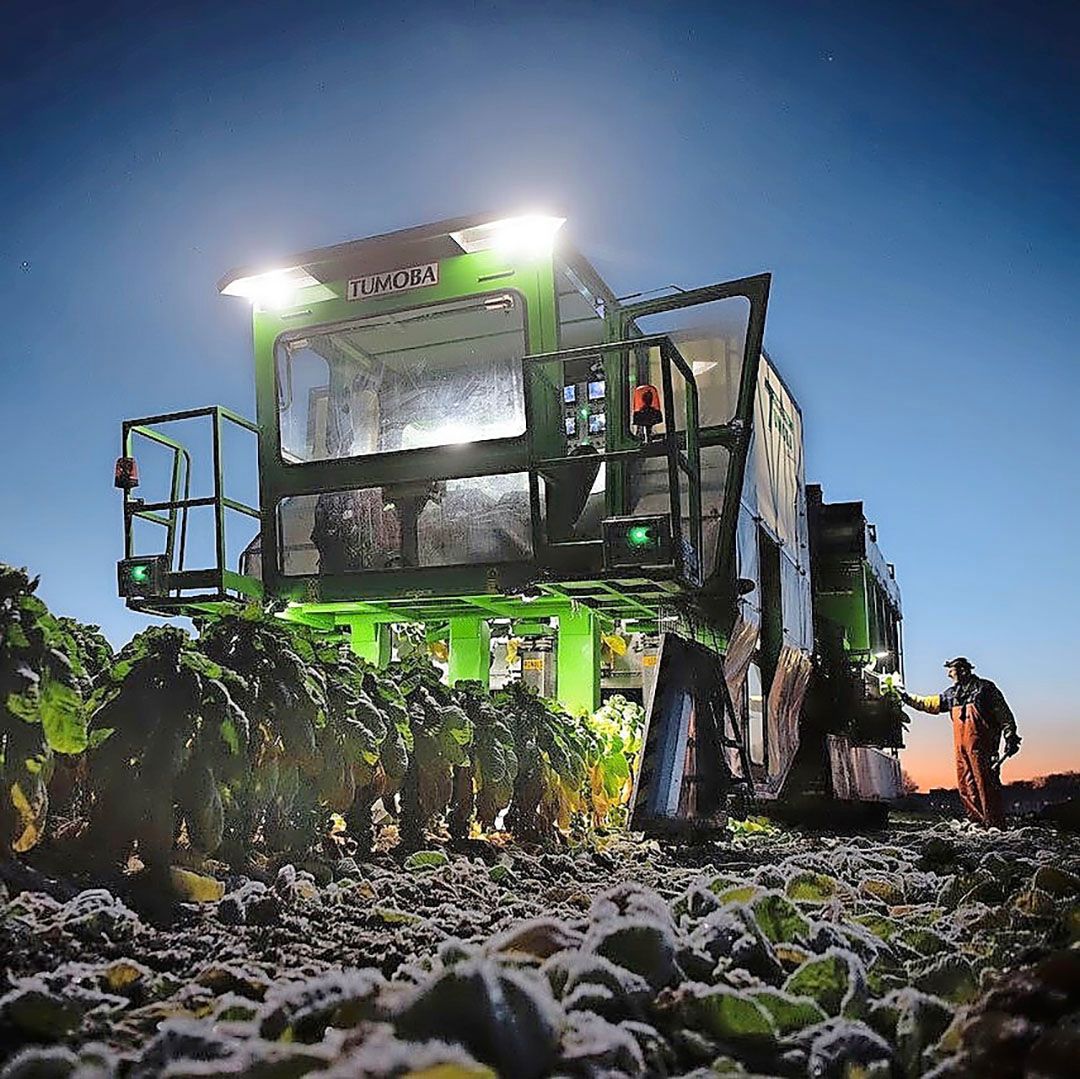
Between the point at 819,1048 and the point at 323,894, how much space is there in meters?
2.49

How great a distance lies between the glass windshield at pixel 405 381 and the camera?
798 centimetres

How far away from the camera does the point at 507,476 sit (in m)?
7.94

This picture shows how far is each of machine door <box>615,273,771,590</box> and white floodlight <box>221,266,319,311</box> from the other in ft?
7.74

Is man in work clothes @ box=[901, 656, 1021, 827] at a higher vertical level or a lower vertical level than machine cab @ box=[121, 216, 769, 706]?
lower

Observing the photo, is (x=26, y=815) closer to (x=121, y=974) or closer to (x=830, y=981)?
(x=121, y=974)

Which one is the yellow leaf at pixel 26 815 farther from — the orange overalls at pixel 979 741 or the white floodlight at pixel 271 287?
the orange overalls at pixel 979 741

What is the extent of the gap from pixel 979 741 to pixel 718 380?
4.43 metres

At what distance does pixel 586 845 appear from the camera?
684 cm

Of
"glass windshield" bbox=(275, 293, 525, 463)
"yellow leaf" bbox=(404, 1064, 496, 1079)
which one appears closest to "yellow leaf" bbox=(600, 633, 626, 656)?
"glass windshield" bbox=(275, 293, 525, 463)

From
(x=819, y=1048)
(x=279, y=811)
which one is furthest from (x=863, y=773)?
(x=819, y=1048)

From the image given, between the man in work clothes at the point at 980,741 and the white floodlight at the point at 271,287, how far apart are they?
678cm

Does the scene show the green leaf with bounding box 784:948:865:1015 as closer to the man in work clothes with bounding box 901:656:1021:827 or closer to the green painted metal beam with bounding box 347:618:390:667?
the green painted metal beam with bounding box 347:618:390:667

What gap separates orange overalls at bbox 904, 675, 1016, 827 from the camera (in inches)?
395

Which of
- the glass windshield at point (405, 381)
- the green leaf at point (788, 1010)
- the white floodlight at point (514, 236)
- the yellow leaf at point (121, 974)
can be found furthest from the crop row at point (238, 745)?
the white floodlight at point (514, 236)
